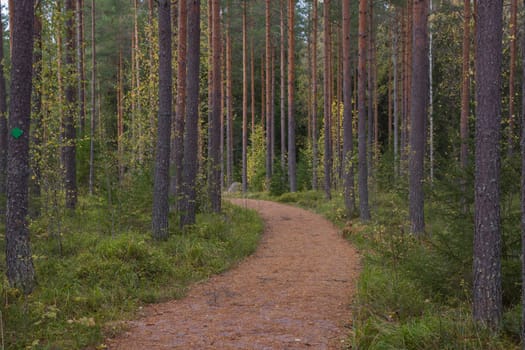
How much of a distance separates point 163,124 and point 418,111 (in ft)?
19.2

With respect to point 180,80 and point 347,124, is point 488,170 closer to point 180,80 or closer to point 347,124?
point 180,80

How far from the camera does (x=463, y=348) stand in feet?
14.2

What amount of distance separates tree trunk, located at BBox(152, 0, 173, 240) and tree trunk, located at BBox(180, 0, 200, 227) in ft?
3.42

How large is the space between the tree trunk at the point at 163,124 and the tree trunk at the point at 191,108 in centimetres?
104

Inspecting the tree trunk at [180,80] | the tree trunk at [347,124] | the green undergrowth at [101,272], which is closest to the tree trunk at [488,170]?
the green undergrowth at [101,272]

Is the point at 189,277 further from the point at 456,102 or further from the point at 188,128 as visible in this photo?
the point at 456,102

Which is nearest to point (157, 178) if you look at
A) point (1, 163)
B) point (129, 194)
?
point (129, 194)

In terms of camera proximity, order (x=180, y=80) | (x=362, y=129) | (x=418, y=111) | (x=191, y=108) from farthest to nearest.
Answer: (x=362, y=129), (x=180, y=80), (x=191, y=108), (x=418, y=111)

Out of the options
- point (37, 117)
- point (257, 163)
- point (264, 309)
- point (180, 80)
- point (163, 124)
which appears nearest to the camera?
point (264, 309)

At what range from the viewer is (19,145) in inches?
253

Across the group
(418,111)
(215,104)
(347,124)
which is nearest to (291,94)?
(347,124)

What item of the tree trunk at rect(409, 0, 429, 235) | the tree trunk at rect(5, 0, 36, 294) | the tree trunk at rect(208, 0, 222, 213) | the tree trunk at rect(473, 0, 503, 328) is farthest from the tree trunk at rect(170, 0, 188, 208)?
the tree trunk at rect(473, 0, 503, 328)

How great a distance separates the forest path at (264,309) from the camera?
207 inches

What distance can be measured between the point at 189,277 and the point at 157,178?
9.35 ft
